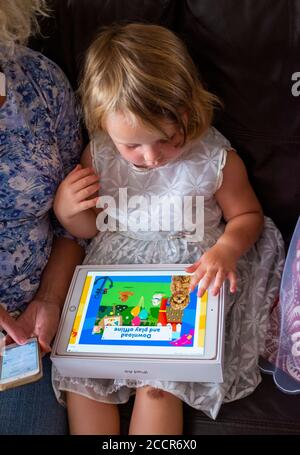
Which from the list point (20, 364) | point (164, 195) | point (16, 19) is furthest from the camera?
point (164, 195)

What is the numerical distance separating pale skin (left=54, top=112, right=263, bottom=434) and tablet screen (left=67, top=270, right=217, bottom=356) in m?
0.05

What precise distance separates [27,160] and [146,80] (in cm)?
31

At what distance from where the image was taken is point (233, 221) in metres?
1.28

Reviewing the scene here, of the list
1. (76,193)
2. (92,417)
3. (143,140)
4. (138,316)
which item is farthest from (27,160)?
(92,417)

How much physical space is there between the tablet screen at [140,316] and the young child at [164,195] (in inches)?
2.2

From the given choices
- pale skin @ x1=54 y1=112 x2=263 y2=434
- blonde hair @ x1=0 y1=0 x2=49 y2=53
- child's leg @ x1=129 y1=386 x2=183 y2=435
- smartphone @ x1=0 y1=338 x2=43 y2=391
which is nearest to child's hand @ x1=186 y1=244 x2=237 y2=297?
pale skin @ x1=54 y1=112 x2=263 y2=434

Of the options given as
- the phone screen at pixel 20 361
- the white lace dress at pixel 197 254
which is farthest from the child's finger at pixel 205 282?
the phone screen at pixel 20 361

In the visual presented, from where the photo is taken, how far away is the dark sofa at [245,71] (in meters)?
1.14

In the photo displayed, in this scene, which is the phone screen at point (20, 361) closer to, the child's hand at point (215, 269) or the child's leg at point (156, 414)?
the child's leg at point (156, 414)

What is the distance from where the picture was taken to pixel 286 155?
1301 millimetres

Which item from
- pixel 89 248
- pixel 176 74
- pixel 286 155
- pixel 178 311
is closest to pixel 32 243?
pixel 89 248

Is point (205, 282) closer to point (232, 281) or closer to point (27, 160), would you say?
point (232, 281)

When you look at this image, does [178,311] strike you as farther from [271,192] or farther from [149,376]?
[271,192]

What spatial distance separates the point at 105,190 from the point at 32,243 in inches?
8.2
